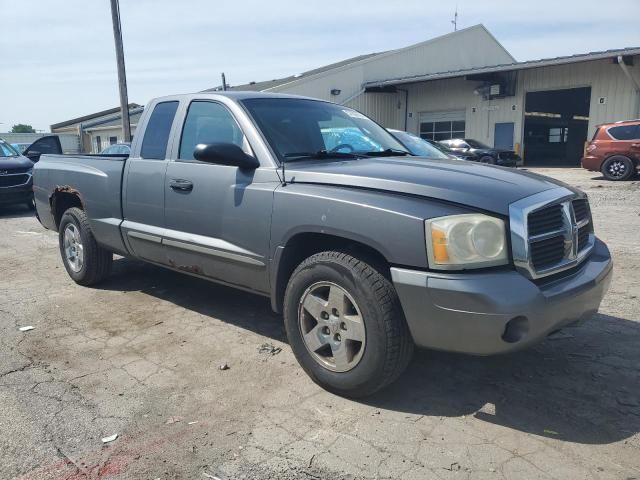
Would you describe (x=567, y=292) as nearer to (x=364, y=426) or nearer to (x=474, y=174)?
(x=474, y=174)

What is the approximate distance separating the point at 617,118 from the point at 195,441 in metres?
23.8

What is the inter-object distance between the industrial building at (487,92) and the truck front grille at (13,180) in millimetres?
15784

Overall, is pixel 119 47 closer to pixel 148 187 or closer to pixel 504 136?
pixel 148 187

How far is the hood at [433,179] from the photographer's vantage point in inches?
111

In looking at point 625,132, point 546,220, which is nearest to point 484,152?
point 625,132

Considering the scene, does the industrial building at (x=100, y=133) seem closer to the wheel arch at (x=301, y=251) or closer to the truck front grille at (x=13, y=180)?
the truck front grille at (x=13, y=180)

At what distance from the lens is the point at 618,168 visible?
627 inches

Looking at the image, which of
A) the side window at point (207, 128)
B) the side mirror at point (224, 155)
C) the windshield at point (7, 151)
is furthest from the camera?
the windshield at point (7, 151)

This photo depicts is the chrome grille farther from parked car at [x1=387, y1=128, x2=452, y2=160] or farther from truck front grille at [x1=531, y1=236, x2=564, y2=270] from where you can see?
parked car at [x1=387, y1=128, x2=452, y2=160]

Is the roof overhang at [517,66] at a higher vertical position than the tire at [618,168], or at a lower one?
higher

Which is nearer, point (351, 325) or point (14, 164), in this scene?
point (351, 325)

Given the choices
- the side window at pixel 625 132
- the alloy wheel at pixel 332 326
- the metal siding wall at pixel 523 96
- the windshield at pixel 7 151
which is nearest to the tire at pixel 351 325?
the alloy wheel at pixel 332 326

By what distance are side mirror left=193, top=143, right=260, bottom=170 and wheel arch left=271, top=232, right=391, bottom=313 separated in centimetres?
64

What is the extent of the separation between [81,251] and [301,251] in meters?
3.13
